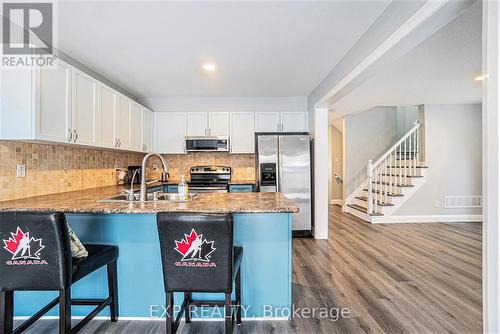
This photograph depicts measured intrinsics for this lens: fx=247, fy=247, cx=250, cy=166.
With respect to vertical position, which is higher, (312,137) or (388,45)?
(388,45)

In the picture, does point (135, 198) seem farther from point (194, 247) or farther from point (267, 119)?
point (267, 119)

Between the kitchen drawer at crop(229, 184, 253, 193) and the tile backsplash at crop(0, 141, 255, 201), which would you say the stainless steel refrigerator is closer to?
the kitchen drawer at crop(229, 184, 253, 193)

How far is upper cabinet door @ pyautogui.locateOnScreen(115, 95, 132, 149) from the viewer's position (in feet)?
10.6

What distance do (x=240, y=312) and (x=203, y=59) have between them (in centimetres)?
253

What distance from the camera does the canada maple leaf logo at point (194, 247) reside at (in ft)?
4.54

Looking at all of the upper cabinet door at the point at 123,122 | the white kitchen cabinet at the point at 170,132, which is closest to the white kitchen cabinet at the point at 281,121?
the white kitchen cabinet at the point at 170,132

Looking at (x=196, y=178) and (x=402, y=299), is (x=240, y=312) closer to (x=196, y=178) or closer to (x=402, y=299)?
(x=402, y=299)

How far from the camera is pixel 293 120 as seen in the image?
4441 mm

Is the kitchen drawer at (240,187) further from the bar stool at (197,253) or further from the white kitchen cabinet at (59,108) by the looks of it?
the bar stool at (197,253)

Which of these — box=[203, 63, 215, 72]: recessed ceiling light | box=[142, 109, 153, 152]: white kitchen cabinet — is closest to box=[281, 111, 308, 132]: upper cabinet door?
box=[203, 63, 215, 72]: recessed ceiling light

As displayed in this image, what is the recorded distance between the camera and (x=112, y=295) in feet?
6.12

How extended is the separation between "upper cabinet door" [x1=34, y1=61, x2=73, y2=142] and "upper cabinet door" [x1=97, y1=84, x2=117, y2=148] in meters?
0.50

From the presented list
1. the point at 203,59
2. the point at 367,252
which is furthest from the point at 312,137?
the point at 203,59

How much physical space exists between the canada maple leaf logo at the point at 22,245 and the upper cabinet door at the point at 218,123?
3217 mm
